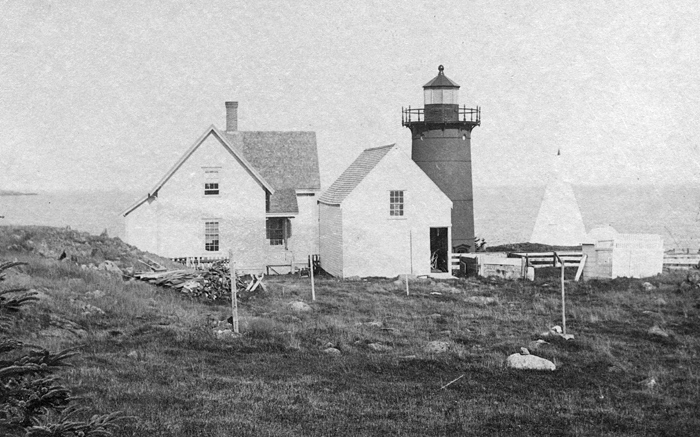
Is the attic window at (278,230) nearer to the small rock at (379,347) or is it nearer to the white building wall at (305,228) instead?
the white building wall at (305,228)

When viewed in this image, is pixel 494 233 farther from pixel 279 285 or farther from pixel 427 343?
pixel 427 343

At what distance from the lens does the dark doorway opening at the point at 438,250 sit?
3550 cm

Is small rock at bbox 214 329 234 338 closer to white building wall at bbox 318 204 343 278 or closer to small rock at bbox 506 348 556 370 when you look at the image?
small rock at bbox 506 348 556 370

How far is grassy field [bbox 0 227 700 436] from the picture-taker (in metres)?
11.2

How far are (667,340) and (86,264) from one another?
53.5ft

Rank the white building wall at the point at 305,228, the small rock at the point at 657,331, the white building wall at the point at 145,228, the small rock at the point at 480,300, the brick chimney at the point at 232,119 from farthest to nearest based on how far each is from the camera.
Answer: the brick chimney at the point at 232,119 → the white building wall at the point at 305,228 → the white building wall at the point at 145,228 → the small rock at the point at 480,300 → the small rock at the point at 657,331

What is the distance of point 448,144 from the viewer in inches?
1496

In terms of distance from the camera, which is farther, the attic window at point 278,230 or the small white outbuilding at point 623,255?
the attic window at point 278,230

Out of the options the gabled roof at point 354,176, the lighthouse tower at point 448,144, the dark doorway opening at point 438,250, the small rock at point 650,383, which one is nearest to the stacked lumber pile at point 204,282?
the gabled roof at point 354,176

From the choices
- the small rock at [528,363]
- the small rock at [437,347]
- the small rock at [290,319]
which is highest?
the small rock at [290,319]

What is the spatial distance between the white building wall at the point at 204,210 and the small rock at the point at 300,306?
44.2ft

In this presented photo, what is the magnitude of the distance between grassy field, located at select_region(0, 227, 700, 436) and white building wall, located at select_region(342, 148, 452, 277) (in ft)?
27.0

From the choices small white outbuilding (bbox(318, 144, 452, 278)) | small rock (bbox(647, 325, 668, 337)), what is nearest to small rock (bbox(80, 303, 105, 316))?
small rock (bbox(647, 325, 668, 337))

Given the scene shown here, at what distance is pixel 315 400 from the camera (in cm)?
1210
